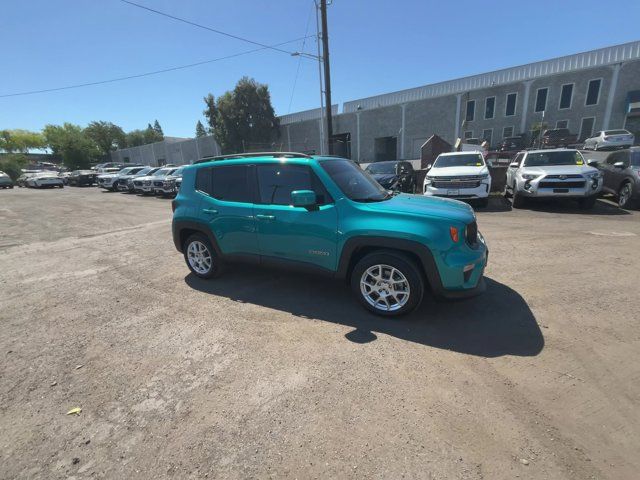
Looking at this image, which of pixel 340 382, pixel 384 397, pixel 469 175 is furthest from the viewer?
pixel 469 175

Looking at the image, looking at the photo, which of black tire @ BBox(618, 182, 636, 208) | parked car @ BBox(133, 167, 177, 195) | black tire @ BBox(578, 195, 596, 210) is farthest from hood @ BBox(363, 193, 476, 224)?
parked car @ BBox(133, 167, 177, 195)

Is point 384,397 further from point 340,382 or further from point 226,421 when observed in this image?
point 226,421

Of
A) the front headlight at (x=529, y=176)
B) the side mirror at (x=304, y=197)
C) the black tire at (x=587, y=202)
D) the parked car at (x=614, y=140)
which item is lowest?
the black tire at (x=587, y=202)

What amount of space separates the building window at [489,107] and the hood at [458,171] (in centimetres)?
2833

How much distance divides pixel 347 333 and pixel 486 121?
37.4m

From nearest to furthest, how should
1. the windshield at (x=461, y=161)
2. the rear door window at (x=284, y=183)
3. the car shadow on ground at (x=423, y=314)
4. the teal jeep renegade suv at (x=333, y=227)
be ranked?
1. the car shadow on ground at (x=423, y=314)
2. the teal jeep renegade suv at (x=333, y=227)
3. the rear door window at (x=284, y=183)
4. the windshield at (x=461, y=161)

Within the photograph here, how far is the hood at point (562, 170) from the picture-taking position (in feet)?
28.4

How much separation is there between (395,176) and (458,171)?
10.3ft

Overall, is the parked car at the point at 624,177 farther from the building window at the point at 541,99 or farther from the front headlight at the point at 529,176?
the building window at the point at 541,99

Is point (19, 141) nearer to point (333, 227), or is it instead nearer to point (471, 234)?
point (333, 227)

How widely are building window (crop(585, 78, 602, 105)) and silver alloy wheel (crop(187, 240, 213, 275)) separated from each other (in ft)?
123

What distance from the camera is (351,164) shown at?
458cm

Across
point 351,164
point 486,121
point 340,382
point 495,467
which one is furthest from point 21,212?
point 486,121

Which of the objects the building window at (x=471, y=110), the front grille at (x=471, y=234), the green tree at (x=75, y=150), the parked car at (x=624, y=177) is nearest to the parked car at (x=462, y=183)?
the parked car at (x=624, y=177)
